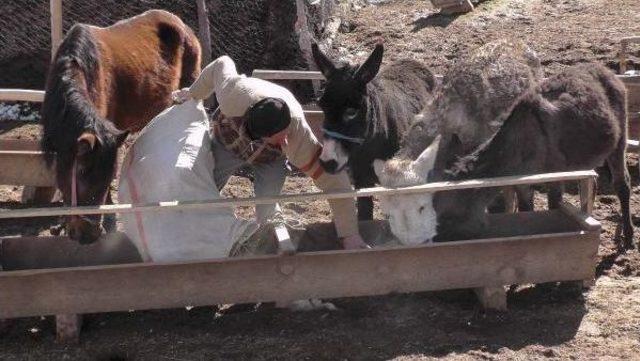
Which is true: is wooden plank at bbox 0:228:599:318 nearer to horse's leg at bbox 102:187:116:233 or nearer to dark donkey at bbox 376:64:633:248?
dark donkey at bbox 376:64:633:248

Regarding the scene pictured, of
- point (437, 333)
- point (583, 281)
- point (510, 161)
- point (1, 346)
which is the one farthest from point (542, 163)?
point (1, 346)

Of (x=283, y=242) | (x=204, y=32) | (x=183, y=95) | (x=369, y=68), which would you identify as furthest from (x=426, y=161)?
(x=204, y=32)

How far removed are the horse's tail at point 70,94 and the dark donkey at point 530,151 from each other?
77.4 inches

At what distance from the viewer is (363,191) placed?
4.55 m

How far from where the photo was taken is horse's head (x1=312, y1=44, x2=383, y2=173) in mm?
5332

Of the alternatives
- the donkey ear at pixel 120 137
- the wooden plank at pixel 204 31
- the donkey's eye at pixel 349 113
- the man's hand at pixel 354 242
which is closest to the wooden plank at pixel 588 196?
the man's hand at pixel 354 242

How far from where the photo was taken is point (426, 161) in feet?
18.1

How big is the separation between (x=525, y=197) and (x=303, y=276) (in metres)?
2.19

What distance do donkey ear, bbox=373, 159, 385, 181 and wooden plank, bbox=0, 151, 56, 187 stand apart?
2795mm

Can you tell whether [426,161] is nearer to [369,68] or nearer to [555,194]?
[369,68]

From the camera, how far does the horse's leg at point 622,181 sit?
19.8 ft

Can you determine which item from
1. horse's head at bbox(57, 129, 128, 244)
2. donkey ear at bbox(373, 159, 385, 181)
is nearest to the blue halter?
donkey ear at bbox(373, 159, 385, 181)

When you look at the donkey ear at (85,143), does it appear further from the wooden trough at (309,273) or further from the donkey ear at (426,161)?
the donkey ear at (426,161)

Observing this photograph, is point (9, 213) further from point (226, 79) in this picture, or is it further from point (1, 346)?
point (226, 79)
